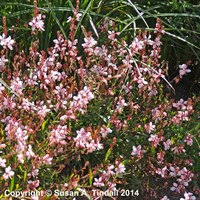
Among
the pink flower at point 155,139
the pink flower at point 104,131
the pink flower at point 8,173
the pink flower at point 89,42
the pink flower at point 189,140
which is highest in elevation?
the pink flower at point 89,42

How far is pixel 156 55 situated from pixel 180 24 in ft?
→ 2.30

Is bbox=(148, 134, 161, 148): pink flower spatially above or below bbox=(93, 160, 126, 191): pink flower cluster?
above

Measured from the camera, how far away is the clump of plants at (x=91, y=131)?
308 centimetres

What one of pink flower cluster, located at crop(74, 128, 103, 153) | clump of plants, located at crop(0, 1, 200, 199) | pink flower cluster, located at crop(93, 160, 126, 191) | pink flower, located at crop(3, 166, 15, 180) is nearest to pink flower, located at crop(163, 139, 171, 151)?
clump of plants, located at crop(0, 1, 200, 199)

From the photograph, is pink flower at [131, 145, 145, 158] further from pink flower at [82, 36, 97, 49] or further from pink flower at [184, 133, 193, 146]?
pink flower at [82, 36, 97, 49]

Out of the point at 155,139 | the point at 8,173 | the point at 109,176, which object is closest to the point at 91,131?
the point at 109,176

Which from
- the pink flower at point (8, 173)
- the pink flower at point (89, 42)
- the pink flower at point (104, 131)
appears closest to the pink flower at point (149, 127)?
the pink flower at point (104, 131)

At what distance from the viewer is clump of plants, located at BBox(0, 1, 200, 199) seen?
3.08m

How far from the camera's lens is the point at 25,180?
3.02 meters

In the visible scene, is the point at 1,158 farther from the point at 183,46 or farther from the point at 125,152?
the point at 183,46

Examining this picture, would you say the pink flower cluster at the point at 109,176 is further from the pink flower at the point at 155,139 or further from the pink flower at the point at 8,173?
the pink flower at the point at 8,173

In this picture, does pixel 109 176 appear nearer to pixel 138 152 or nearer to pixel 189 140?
pixel 138 152

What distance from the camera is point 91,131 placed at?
3.21 metres

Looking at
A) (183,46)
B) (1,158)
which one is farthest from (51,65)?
(183,46)
